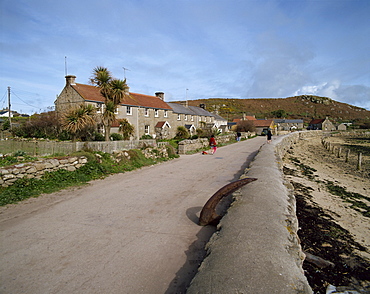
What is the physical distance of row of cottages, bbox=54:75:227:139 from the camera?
93.3 feet

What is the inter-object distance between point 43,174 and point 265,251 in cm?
808


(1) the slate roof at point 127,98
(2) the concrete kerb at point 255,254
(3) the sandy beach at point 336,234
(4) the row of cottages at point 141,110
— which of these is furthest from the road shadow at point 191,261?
(4) the row of cottages at point 141,110

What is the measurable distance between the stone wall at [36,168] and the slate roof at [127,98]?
11.9 m

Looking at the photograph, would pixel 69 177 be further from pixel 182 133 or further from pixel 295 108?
pixel 295 108

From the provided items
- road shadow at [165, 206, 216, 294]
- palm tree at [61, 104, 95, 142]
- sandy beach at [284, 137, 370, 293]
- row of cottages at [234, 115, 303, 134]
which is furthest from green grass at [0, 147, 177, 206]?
row of cottages at [234, 115, 303, 134]

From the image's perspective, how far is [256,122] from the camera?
7025 centimetres

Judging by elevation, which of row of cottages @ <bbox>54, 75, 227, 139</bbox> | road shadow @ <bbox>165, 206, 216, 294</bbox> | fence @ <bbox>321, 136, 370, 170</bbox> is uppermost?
row of cottages @ <bbox>54, 75, 227, 139</bbox>

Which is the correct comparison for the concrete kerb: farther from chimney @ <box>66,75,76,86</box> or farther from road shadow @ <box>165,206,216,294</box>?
chimney @ <box>66,75,76,86</box>

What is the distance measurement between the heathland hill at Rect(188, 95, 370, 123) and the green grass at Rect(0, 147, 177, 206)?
109 m

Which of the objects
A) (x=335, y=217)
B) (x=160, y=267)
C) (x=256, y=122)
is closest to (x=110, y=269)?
(x=160, y=267)

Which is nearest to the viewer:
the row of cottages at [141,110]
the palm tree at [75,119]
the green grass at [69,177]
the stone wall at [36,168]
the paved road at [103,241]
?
the paved road at [103,241]

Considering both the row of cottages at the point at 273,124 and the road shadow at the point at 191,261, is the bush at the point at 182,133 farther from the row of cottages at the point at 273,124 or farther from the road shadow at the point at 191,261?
the road shadow at the point at 191,261

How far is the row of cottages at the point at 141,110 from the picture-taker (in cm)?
2845

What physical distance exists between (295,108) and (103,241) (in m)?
160
